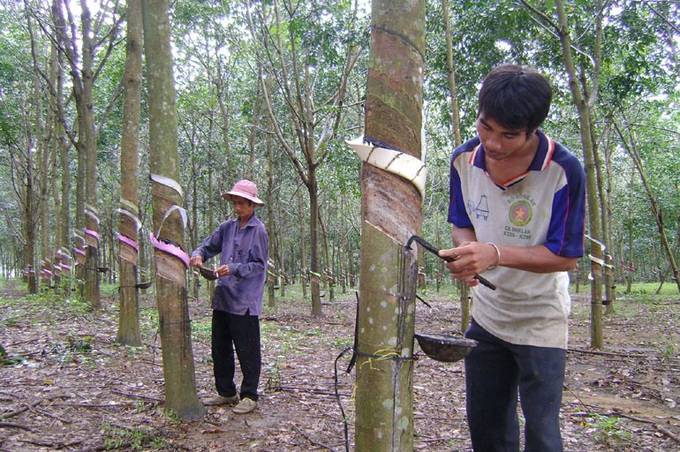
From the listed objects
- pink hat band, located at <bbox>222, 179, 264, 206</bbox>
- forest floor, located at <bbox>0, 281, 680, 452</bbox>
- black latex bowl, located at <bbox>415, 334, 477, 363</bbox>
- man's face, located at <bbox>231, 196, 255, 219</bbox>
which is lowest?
forest floor, located at <bbox>0, 281, 680, 452</bbox>

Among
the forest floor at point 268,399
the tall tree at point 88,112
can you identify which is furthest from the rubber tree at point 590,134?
the tall tree at point 88,112

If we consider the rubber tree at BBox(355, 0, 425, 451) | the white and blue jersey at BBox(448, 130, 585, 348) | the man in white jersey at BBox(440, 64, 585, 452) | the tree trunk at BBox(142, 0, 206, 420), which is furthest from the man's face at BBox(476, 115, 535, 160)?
the tree trunk at BBox(142, 0, 206, 420)

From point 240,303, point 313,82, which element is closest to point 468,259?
point 240,303

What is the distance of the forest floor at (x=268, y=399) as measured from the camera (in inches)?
134

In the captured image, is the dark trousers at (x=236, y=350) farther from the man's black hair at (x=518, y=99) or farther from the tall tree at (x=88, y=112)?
the tall tree at (x=88, y=112)

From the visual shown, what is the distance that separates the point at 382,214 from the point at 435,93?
7.08 m

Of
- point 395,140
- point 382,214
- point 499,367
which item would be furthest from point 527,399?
point 395,140

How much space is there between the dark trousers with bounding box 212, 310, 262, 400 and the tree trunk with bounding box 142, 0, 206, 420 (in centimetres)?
45

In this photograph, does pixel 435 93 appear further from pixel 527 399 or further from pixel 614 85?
pixel 527 399

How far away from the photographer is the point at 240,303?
405 centimetres

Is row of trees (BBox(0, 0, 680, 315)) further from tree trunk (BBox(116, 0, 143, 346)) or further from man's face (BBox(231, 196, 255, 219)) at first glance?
man's face (BBox(231, 196, 255, 219))

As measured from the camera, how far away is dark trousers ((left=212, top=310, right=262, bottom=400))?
13.4 feet

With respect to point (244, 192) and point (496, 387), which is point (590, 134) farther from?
point (496, 387)

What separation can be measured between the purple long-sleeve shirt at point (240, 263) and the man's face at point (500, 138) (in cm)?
257
